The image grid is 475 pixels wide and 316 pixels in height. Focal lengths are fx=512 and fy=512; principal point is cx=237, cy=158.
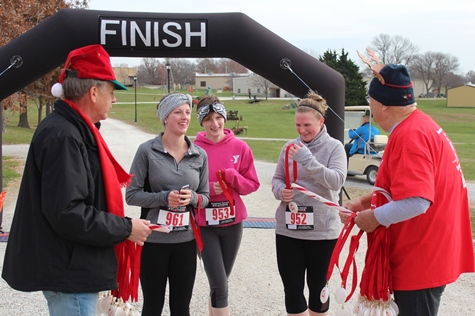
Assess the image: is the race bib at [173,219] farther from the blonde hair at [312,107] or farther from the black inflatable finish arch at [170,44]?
the black inflatable finish arch at [170,44]

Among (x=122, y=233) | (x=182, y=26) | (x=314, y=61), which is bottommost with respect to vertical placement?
(x=122, y=233)

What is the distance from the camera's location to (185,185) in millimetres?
3787

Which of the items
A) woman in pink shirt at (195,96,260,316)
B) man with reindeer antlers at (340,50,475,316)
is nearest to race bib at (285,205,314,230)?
woman in pink shirt at (195,96,260,316)

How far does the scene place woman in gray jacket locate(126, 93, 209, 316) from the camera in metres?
3.67

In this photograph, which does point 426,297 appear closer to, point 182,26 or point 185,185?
point 185,185

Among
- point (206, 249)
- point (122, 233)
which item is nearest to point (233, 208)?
point (206, 249)

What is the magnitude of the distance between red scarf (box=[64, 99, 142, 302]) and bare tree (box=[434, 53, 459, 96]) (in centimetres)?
10355

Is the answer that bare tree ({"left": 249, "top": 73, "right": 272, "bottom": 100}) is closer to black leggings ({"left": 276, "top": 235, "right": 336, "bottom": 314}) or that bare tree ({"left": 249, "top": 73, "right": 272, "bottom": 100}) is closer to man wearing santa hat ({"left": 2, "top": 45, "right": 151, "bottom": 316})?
black leggings ({"left": 276, "top": 235, "right": 336, "bottom": 314})

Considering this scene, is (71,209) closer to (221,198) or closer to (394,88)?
(394,88)

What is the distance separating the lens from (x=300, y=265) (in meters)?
3.91

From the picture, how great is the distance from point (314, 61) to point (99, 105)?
3.98 meters

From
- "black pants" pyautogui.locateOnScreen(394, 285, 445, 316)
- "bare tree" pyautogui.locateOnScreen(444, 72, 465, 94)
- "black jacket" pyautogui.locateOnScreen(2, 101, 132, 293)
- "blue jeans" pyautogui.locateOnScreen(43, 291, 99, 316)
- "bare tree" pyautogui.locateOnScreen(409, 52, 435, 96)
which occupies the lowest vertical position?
"black pants" pyautogui.locateOnScreen(394, 285, 445, 316)

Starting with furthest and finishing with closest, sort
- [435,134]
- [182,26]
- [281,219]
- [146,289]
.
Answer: [182,26] → [281,219] → [146,289] → [435,134]

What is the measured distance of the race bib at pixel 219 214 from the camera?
13.6 feet
